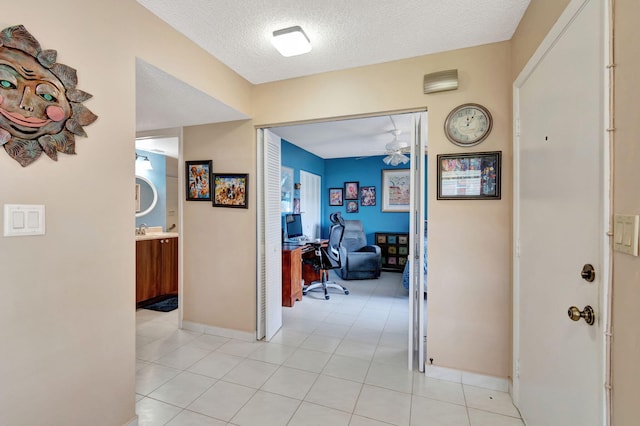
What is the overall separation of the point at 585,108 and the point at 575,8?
16.2 inches

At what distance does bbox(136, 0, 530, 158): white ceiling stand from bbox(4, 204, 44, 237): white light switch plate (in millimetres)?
1022

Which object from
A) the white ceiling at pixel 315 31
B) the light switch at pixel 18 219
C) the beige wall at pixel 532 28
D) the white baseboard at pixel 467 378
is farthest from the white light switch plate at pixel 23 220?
the white baseboard at pixel 467 378

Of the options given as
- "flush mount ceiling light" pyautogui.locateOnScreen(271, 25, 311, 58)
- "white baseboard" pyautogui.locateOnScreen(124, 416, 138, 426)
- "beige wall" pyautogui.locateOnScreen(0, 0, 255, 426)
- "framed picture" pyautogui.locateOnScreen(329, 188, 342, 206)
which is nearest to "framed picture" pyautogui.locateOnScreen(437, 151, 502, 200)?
"flush mount ceiling light" pyautogui.locateOnScreen(271, 25, 311, 58)

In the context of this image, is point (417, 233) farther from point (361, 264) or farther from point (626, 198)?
point (361, 264)

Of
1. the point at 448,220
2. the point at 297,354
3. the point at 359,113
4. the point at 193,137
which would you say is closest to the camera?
the point at 448,220

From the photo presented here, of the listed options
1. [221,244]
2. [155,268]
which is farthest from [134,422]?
[155,268]

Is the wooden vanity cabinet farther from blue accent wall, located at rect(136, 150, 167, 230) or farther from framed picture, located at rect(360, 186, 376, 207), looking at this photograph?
framed picture, located at rect(360, 186, 376, 207)

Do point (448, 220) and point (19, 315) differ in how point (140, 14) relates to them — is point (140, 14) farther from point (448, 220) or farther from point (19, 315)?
point (448, 220)

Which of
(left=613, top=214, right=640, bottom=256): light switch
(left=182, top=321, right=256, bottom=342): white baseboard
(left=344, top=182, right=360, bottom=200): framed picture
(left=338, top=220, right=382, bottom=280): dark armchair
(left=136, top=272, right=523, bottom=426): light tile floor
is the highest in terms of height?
(left=344, top=182, right=360, bottom=200): framed picture

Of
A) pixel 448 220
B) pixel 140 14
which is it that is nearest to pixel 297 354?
pixel 448 220

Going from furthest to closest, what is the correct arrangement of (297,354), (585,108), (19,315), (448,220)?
(297,354) < (448,220) < (19,315) < (585,108)

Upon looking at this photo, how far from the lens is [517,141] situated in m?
1.77

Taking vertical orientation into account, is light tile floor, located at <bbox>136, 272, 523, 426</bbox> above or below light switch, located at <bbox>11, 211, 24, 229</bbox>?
below

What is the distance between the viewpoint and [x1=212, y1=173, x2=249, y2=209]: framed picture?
2.72 meters
